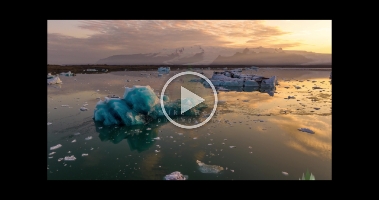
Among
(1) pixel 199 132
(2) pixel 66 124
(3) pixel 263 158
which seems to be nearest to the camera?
(3) pixel 263 158

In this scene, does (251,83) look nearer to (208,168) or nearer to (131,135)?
(131,135)

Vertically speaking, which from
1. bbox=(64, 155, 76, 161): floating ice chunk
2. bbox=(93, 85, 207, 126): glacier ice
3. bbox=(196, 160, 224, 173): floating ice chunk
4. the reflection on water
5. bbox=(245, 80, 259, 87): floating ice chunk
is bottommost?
bbox=(196, 160, 224, 173): floating ice chunk

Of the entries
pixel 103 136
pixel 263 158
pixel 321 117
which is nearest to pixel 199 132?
pixel 263 158

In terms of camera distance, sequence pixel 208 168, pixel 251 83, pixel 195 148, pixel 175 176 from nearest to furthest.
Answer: pixel 175 176 → pixel 208 168 → pixel 195 148 → pixel 251 83

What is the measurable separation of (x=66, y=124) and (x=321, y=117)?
9.31 metres

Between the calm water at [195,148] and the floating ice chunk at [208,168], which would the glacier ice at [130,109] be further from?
the floating ice chunk at [208,168]

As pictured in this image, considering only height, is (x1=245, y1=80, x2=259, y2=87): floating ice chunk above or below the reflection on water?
above

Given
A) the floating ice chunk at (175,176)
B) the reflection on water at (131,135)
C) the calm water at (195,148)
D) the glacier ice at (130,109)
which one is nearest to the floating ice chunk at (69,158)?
the calm water at (195,148)

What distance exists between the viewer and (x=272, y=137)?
677cm

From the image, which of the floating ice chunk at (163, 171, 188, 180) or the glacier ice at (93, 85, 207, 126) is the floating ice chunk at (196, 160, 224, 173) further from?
the glacier ice at (93, 85, 207, 126)

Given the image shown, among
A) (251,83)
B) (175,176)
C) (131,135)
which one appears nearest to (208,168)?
(175,176)

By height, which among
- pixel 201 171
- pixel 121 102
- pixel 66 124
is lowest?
pixel 201 171

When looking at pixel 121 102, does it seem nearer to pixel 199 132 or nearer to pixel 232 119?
pixel 199 132

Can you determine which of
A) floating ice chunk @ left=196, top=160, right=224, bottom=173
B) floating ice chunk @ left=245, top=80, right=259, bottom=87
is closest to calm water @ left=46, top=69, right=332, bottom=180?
floating ice chunk @ left=196, top=160, right=224, bottom=173
